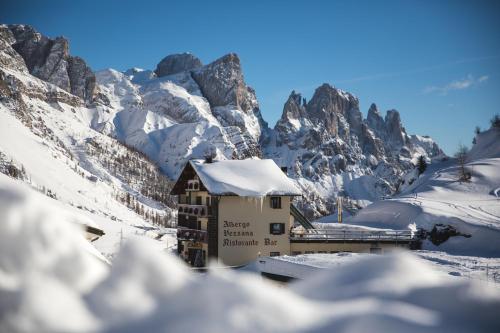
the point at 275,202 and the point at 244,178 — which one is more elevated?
the point at 244,178

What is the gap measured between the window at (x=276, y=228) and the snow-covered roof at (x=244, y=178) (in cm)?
254

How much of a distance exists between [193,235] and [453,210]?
927 inches

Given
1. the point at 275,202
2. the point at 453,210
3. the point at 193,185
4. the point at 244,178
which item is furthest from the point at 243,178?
the point at 453,210

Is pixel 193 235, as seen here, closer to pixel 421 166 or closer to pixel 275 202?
pixel 275 202

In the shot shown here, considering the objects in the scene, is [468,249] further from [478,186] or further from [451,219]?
[478,186]

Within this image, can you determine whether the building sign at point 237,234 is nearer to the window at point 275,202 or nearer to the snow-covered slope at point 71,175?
the window at point 275,202

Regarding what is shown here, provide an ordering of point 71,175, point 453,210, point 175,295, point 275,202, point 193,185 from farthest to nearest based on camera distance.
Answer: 1. point 71,175
2. point 453,210
3. point 193,185
4. point 275,202
5. point 175,295

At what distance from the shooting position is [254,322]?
188cm

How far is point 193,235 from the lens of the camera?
39312 millimetres

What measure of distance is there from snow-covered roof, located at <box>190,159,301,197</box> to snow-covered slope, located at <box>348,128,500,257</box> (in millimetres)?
12177

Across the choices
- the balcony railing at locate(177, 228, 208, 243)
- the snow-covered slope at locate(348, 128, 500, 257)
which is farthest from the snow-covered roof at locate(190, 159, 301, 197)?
the snow-covered slope at locate(348, 128, 500, 257)

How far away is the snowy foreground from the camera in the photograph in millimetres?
1880

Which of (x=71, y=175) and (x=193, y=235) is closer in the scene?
(x=193, y=235)

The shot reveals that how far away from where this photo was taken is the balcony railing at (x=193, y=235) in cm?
3797
